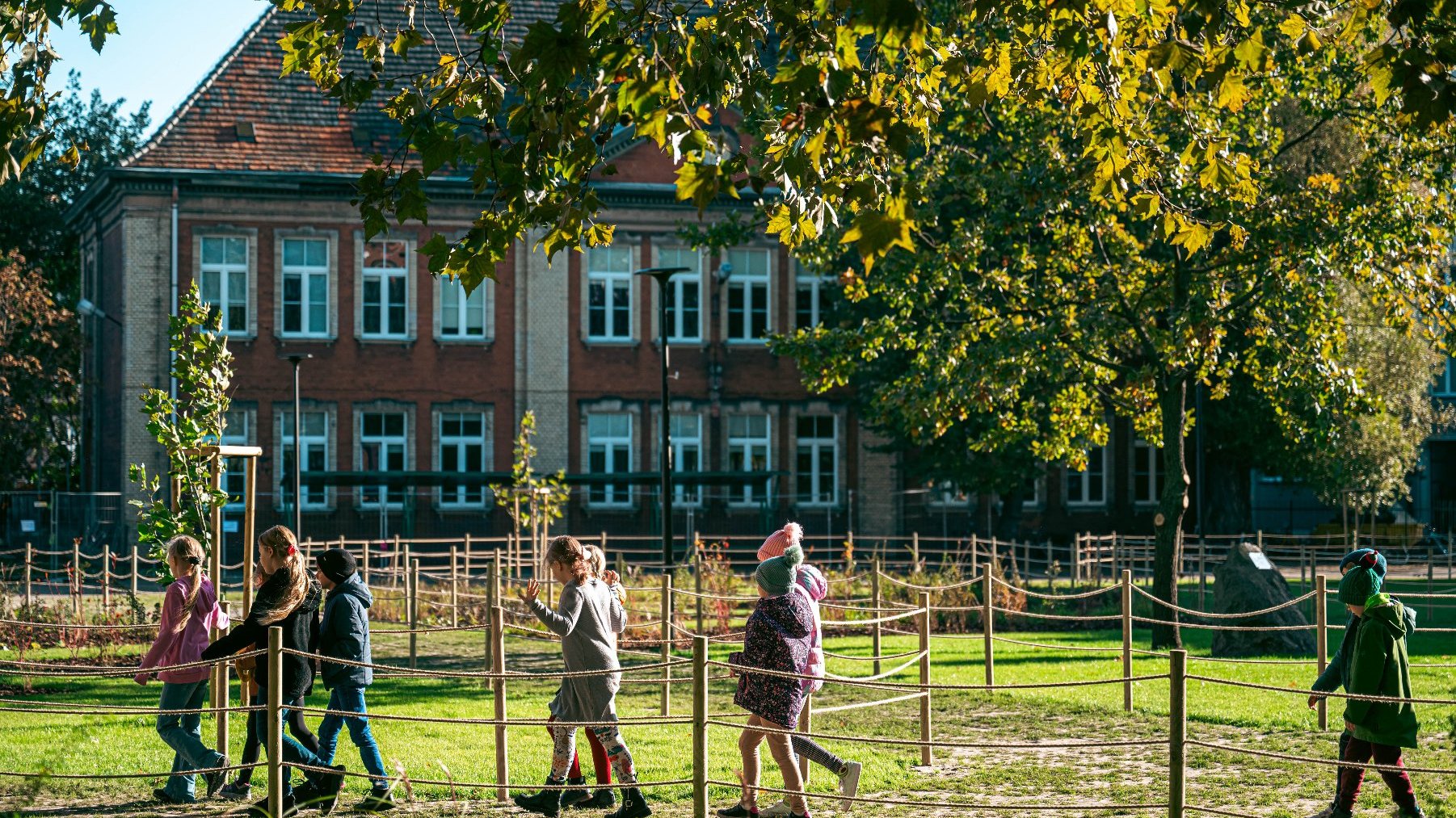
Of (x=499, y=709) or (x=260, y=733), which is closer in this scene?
(x=499, y=709)

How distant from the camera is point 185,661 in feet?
35.7

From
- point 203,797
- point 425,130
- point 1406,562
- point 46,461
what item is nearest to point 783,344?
point 203,797

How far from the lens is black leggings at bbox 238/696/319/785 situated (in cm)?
1016

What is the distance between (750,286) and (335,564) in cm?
3156

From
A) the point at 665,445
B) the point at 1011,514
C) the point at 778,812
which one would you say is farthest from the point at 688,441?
the point at 778,812

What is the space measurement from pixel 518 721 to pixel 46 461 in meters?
45.0

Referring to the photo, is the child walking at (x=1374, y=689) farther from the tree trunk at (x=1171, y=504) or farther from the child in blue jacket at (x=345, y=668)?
the tree trunk at (x=1171, y=504)

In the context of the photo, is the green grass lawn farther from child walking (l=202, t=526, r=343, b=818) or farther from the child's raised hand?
the child's raised hand

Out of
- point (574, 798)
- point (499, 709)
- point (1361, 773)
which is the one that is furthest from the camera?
point (574, 798)

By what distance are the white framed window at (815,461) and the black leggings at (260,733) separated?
30.7 meters

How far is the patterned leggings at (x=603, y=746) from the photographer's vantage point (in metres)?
9.81

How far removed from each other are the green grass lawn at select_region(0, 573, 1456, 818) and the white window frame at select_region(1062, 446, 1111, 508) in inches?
979

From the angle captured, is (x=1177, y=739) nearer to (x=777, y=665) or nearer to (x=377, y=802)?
(x=777, y=665)

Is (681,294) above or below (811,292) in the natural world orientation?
below
